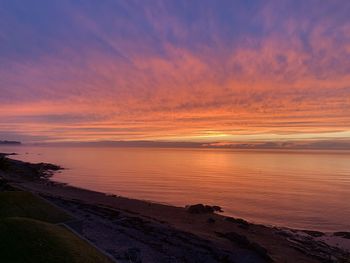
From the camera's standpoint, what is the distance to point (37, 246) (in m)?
10.6

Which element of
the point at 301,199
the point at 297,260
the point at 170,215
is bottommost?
the point at 297,260

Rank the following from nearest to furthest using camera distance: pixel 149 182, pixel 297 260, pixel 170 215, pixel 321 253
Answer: pixel 297 260 < pixel 321 253 < pixel 170 215 < pixel 149 182

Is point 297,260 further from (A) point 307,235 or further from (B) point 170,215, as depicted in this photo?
(B) point 170,215

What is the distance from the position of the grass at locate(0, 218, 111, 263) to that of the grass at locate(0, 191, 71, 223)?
5.17 m

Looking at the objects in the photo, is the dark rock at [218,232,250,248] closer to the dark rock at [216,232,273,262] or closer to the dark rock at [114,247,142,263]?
the dark rock at [216,232,273,262]

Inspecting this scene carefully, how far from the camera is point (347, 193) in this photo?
51156 millimetres

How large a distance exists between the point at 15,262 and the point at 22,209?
8006 millimetres

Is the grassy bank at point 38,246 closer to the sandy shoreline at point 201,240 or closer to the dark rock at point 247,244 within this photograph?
the sandy shoreline at point 201,240

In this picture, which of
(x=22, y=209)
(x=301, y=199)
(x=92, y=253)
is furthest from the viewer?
(x=301, y=199)

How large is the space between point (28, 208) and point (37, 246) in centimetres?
785

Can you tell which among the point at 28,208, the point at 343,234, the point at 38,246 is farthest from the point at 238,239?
the point at 38,246

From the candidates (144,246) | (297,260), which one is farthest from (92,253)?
(297,260)

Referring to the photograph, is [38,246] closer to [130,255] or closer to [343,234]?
[130,255]

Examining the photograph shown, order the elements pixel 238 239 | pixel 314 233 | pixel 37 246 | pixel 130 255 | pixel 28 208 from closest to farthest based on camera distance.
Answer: pixel 37 246
pixel 130 255
pixel 28 208
pixel 238 239
pixel 314 233
